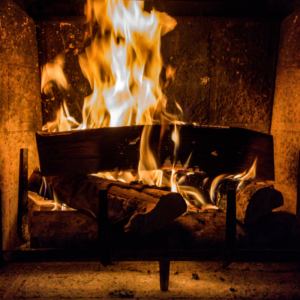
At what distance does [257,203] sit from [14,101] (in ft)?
6.87

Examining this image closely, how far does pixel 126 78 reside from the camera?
105 inches

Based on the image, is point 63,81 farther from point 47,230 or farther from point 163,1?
point 47,230

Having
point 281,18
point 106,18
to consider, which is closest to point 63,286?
point 106,18

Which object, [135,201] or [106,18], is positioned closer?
[135,201]

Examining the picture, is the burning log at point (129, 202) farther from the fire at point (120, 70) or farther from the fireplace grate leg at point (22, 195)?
the fire at point (120, 70)

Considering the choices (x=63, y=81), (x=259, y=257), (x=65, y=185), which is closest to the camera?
(x=259, y=257)

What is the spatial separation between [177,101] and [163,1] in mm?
975

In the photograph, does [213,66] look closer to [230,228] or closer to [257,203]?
[257,203]

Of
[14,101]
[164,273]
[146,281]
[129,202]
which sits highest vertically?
[14,101]

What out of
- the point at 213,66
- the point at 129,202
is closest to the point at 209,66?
the point at 213,66

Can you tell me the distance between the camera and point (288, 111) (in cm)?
246

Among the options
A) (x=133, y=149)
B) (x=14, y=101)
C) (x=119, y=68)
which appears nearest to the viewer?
(x=133, y=149)

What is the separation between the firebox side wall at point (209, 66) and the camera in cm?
264

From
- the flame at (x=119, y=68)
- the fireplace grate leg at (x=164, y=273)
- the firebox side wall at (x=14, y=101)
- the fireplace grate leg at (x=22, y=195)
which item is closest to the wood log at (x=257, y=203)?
the fireplace grate leg at (x=164, y=273)
